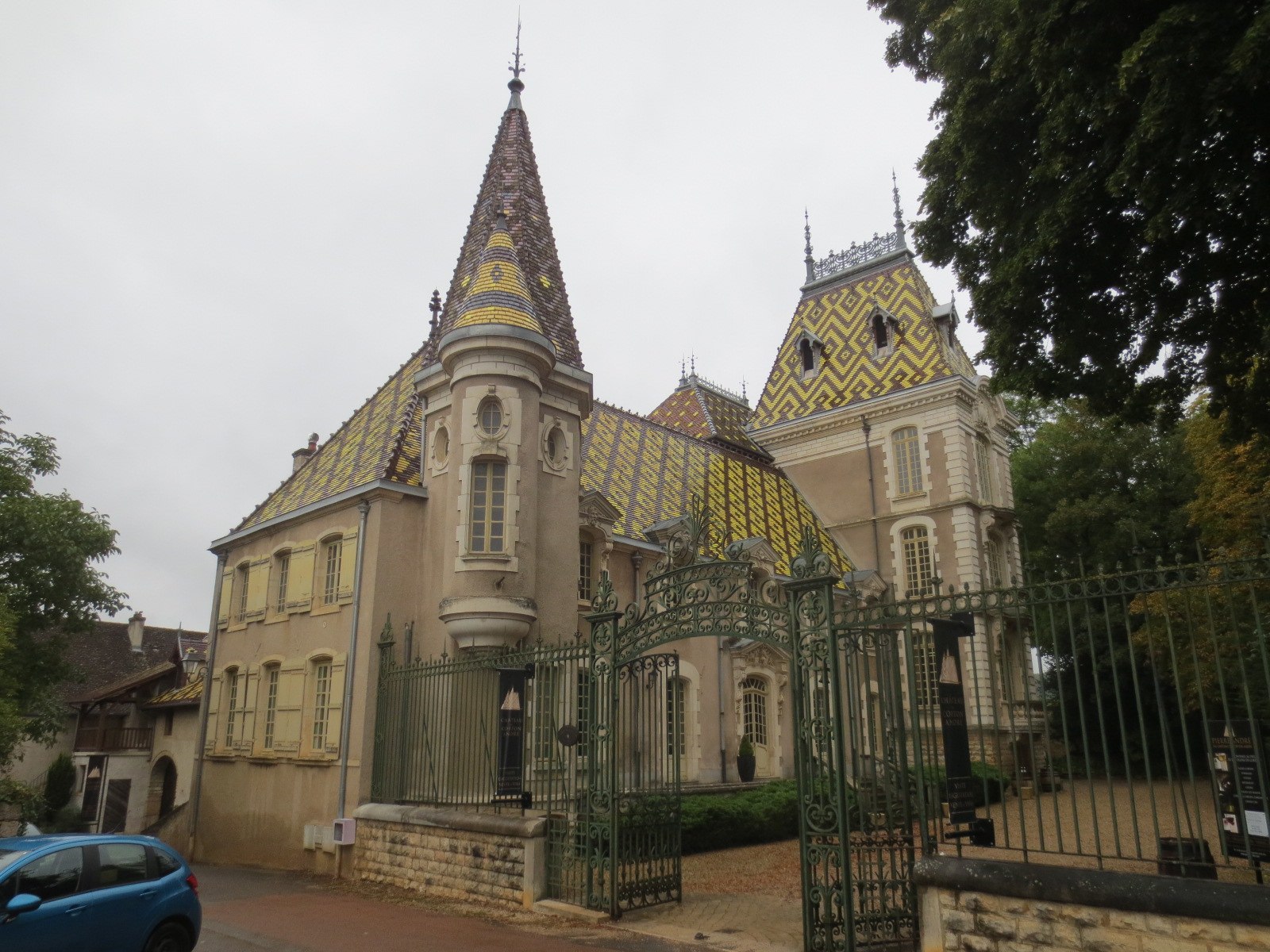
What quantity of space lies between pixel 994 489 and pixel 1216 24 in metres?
22.7

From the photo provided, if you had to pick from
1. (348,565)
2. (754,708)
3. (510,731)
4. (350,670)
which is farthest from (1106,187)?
(754,708)

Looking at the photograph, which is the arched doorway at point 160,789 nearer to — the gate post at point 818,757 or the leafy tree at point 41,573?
the leafy tree at point 41,573

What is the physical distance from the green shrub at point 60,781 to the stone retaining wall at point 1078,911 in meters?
30.5

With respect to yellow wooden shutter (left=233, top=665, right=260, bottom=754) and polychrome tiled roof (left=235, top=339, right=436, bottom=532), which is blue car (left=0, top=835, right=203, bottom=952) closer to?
polychrome tiled roof (left=235, top=339, right=436, bottom=532)

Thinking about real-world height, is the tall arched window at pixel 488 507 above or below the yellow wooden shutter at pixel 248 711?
above

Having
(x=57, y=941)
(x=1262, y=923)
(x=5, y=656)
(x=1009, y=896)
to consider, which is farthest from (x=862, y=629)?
(x=5, y=656)

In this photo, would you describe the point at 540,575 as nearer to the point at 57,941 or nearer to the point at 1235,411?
the point at 57,941

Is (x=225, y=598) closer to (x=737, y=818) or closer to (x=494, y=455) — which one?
(x=494, y=455)

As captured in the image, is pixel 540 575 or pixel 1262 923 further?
pixel 540 575

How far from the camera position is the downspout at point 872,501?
89.0 ft

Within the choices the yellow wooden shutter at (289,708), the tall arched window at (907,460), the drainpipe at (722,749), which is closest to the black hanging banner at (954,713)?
the yellow wooden shutter at (289,708)

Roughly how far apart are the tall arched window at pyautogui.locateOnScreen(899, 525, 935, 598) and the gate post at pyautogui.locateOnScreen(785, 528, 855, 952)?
17847 millimetres

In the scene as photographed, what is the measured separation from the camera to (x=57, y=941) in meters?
7.53

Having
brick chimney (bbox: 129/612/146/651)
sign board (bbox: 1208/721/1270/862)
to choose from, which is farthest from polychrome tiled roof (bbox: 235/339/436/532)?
brick chimney (bbox: 129/612/146/651)
